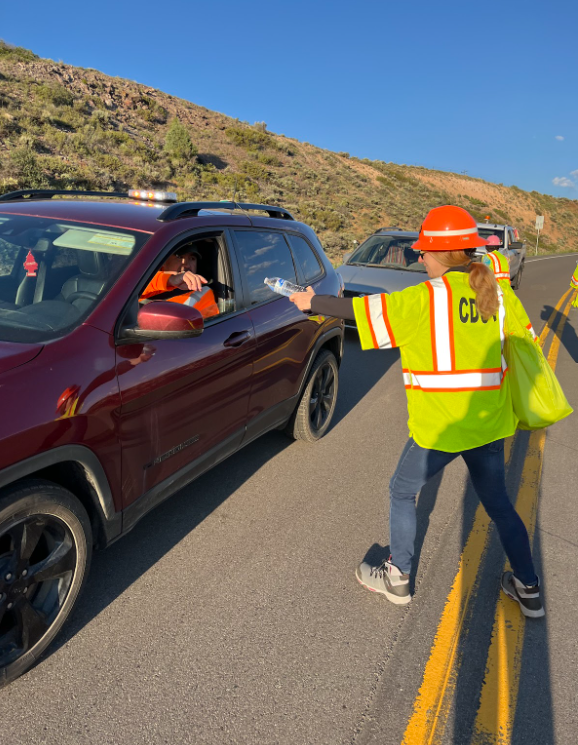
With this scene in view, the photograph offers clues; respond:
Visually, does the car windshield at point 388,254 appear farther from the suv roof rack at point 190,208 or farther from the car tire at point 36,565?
the car tire at point 36,565

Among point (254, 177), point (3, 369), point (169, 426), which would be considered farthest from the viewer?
point (254, 177)

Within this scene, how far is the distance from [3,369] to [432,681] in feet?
7.39

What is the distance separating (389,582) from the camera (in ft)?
10.0

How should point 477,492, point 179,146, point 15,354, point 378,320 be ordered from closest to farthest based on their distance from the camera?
point 15,354
point 378,320
point 477,492
point 179,146

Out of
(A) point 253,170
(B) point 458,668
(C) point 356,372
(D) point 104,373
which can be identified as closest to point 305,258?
(D) point 104,373

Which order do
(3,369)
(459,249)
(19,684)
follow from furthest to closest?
(459,249) < (19,684) < (3,369)

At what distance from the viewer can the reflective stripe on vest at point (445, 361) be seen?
2471 mm

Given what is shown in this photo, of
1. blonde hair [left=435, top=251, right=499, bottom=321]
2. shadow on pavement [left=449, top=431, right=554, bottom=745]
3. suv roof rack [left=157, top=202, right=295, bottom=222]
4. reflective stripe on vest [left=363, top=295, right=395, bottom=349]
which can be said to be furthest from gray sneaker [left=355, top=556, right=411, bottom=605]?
suv roof rack [left=157, top=202, right=295, bottom=222]

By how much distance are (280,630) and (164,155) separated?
29451 mm

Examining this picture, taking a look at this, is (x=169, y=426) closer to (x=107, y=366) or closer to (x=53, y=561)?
(x=107, y=366)

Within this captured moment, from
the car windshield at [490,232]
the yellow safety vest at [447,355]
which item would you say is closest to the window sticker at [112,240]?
the yellow safety vest at [447,355]

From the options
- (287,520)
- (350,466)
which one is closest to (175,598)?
(287,520)

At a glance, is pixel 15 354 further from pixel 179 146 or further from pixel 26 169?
pixel 179 146

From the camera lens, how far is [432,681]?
2541 millimetres
